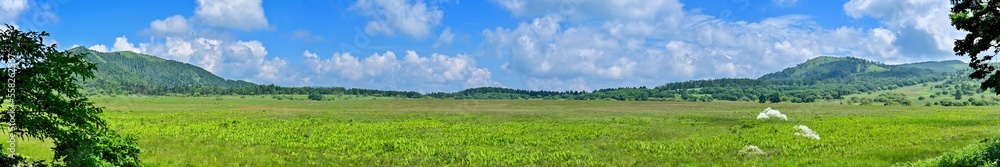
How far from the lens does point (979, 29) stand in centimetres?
2095

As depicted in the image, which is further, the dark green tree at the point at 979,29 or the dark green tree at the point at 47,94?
the dark green tree at the point at 979,29

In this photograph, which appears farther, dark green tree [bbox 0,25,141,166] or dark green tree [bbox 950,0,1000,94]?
dark green tree [bbox 950,0,1000,94]

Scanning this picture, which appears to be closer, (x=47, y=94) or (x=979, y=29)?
(x=47, y=94)

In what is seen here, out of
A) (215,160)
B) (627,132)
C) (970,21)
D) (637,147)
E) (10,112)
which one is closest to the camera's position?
(10,112)

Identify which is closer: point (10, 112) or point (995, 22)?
point (10, 112)

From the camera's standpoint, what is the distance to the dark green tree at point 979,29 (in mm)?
20469

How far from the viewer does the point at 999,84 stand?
23.0 meters

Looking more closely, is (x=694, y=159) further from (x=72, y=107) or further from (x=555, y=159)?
(x=72, y=107)

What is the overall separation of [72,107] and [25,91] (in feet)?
3.38

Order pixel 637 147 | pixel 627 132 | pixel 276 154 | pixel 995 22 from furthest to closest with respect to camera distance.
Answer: pixel 627 132 → pixel 637 147 → pixel 276 154 → pixel 995 22

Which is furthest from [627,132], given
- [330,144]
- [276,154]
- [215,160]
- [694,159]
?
[215,160]

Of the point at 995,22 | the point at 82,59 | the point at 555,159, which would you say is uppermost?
the point at 995,22

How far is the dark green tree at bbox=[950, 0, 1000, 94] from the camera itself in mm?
20469

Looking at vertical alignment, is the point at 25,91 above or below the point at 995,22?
below
